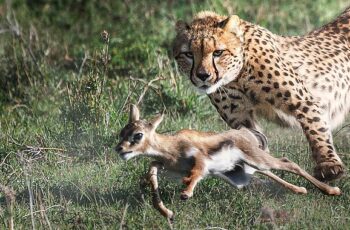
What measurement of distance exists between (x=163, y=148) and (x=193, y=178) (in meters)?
0.25

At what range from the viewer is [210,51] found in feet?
21.0

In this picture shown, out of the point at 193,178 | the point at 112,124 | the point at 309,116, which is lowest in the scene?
the point at 112,124

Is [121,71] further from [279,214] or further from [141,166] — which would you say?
[279,214]

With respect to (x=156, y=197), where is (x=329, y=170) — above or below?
below

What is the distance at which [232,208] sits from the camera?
571 cm

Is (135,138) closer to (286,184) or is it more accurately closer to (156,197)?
(156,197)

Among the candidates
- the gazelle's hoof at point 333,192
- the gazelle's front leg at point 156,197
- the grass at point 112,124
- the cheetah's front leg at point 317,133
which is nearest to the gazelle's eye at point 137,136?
the gazelle's front leg at point 156,197

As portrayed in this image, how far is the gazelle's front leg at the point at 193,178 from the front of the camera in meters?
5.21

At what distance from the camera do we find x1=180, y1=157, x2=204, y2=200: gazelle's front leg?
5.21 metres

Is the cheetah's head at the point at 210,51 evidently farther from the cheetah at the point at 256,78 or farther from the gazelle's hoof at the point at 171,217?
the gazelle's hoof at the point at 171,217

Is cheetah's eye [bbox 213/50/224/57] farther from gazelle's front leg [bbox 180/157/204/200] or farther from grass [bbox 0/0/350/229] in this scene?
gazelle's front leg [bbox 180/157/204/200]

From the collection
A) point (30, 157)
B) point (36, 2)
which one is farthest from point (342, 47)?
point (36, 2)

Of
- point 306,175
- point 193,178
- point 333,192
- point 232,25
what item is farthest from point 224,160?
point 232,25

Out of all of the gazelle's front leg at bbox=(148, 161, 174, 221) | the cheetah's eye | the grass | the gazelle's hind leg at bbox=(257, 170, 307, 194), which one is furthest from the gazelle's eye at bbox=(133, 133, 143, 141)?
the cheetah's eye
